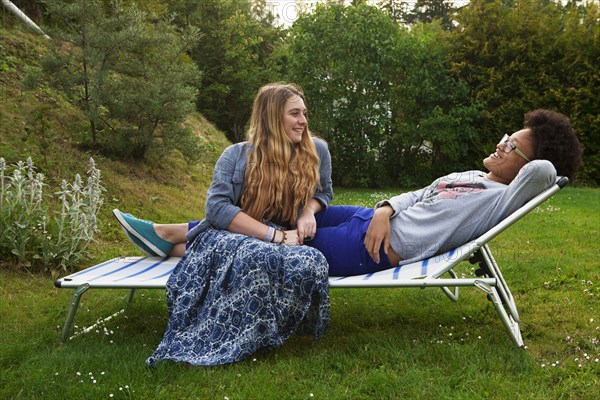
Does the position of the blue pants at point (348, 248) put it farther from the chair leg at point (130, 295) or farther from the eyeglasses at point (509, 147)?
the chair leg at point (130, 295)

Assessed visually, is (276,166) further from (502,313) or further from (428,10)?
(428,10)

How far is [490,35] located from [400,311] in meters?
10.7

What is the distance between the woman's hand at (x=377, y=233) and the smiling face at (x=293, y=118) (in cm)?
66

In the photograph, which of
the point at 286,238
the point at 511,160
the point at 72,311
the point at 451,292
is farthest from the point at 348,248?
the point at 72,311

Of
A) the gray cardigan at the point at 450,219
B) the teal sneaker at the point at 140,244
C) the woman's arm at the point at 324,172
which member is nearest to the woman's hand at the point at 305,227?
the woman's arm at the point at 324,172

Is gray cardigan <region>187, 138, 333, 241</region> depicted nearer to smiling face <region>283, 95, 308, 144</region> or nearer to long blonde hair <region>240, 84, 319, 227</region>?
long blonde hair <region>240, 84, 319, 227</region>

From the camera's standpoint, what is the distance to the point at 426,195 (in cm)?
375

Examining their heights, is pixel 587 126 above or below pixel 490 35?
below

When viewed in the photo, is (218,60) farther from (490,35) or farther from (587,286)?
(587,286)

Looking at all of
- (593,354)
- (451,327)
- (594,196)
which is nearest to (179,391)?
(451,327)

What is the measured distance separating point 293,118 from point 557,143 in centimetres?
146

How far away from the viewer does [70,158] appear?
22.2 ft

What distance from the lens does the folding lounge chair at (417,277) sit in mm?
2988

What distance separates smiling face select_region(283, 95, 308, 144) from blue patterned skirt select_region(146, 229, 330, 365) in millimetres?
703
